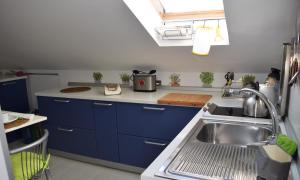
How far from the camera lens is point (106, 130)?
259 cm

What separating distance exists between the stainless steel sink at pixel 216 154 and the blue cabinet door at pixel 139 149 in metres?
0.91

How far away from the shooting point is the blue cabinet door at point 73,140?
8.92 feet

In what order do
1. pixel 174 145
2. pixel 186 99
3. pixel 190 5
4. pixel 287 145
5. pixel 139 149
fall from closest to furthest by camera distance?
pixel 287 145 → pixel 174 145 → pixel 190 5 → pixel 186 99 → pixel 139 149

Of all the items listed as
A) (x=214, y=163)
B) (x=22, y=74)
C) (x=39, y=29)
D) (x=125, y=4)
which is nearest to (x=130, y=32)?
(x=125, y=4)

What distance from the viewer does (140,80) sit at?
8.59 ft

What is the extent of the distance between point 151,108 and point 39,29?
4.58ft

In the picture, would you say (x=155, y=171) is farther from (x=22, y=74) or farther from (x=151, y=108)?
(x=22, y=74)

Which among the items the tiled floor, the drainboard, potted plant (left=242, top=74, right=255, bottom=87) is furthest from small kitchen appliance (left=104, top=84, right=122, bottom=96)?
the drainboard

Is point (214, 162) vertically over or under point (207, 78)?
under

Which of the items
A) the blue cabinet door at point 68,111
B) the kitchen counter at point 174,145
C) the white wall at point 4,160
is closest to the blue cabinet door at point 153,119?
the kitchen counter at point 174,145

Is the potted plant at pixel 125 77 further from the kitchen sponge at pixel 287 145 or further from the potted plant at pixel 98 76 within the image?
the kitchen sponge at pixel 287 145

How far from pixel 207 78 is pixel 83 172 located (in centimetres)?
169

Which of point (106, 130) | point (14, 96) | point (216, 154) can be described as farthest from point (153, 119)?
point (14, 96)

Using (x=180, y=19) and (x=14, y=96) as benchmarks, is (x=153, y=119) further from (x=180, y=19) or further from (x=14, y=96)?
(x=14, y=96)
